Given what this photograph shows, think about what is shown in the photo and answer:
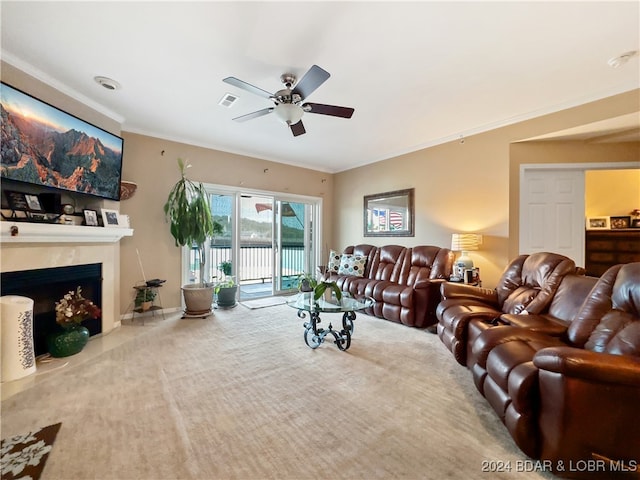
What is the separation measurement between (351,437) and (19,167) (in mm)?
3508

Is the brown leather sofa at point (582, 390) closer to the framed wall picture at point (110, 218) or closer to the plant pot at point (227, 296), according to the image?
the plant pot at point (227, 296)

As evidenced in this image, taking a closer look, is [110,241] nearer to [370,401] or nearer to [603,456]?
[370,401]

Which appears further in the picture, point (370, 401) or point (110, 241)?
point (110, 241)

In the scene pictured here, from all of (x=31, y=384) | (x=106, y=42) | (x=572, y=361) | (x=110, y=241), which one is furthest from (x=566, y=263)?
(x=110, y=241)

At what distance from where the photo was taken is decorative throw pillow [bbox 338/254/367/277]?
488cm

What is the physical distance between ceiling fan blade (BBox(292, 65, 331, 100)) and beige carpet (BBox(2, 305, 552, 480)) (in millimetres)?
2404

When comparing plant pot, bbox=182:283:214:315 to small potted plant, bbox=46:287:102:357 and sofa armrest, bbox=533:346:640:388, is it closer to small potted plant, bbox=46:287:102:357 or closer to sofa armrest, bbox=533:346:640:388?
small potted plant, bbox=46:287:102:357

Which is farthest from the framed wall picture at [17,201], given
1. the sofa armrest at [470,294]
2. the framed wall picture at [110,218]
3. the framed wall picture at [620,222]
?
the framed wall picture at [620,222]

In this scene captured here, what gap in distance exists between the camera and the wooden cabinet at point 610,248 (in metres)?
4.65

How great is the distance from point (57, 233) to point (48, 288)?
0.67 meters

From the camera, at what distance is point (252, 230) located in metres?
5.42

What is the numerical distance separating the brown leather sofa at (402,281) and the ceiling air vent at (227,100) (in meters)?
3.13

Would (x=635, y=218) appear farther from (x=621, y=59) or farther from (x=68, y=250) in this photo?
(x=68, y=250)

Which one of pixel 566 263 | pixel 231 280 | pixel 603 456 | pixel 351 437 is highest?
pixel 566 263
